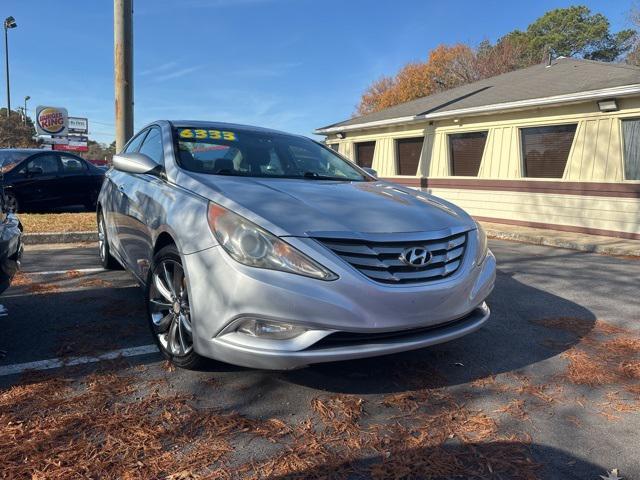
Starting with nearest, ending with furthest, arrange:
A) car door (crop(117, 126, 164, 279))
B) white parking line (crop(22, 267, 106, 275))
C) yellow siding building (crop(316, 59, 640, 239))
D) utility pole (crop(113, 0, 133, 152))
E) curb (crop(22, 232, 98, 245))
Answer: car door (crop(117, 126, 164, 279))
white parking line (crop(22, 267, 106, 275))
curb (crop(22, 232, 98, 245))
utility pole (crop(113, 0, 133, 152))
yellow siding building (crop(316, 59, 640, 239))

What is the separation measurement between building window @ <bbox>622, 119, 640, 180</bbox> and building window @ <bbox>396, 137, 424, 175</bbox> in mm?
5589

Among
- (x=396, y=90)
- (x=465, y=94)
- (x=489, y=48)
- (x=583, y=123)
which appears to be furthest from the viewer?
(x=396, y=90)

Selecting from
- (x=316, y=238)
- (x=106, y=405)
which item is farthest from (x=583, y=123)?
(x=106, y=405)

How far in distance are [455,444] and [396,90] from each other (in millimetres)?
44331

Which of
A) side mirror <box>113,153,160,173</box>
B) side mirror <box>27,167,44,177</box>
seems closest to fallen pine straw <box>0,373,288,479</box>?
side mirror <box>113,153,160,173</box>

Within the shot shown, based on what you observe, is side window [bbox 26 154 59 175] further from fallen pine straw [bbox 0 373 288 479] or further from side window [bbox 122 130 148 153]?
fallen pine straw [bbox 0 373 288 479]

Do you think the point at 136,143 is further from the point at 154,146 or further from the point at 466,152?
the point at 466,152

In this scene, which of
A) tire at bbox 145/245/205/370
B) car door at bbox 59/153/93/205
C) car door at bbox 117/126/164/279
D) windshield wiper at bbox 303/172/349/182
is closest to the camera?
tire at bbox 145/245/205/370

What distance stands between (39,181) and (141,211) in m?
8.26

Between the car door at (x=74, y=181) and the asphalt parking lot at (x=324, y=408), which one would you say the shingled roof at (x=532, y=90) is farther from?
the car door at (x=74, y=181)

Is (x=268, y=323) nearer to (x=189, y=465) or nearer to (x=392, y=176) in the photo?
(x=189, y=465)

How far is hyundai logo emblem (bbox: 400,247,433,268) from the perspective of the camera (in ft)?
8.31

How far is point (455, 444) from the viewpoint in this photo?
226 centimetres

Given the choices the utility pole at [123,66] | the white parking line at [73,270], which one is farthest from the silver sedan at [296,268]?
the utility pole at [123,66]
